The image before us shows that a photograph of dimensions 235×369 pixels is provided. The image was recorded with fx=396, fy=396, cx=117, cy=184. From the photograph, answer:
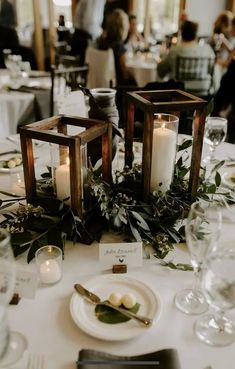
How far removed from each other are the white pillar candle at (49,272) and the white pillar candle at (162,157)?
38cm

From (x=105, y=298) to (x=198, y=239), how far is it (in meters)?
0.23

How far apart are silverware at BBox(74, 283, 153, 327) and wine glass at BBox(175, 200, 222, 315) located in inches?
3.8

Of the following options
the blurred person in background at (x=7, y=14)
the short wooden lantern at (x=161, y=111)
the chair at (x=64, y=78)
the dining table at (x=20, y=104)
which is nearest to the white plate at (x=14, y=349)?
the short wooden lantern at (x=161, y=111)

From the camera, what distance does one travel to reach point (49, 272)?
0.87 m

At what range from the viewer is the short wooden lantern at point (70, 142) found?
93cm

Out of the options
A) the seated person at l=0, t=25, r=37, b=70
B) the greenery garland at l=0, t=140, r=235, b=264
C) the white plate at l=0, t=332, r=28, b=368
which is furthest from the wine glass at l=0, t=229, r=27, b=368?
the seated person at l=0, t=25, r=37, b=70

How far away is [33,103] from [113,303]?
223 cm

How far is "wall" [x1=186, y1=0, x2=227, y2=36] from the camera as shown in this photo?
7.01 meters

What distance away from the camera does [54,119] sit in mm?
1088

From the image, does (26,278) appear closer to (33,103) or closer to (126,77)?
(33,103)

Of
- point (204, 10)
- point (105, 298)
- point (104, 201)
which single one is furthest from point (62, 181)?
point (204, 10)

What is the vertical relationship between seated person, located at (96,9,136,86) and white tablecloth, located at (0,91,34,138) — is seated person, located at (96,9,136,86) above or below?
above

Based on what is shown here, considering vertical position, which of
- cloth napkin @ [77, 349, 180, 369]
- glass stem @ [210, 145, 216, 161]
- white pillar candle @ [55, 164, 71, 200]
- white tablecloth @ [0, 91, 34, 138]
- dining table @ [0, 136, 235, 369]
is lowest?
white tablecloth @ [0, 91, 34, 138]

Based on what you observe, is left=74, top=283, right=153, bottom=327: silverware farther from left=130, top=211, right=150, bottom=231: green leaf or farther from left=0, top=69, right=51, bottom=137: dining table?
left=0, top=69, right=51, bottom=137: dining table
